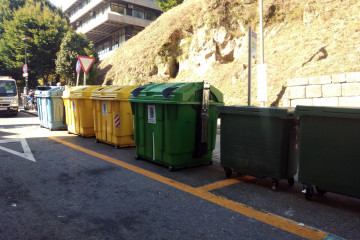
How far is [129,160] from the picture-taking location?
6.09 m

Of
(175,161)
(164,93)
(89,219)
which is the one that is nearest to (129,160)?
(175,161)

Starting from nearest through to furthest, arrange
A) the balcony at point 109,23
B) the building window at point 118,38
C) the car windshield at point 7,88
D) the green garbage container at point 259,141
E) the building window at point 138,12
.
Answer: the green garbage container at point 259,141 → the car windshield at point 7,88 → the balcony at point 109,23 → the building window at point 118,38 → the building window at point 138,12

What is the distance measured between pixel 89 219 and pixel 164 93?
8.57 feet

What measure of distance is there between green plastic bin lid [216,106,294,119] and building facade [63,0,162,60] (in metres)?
39.3

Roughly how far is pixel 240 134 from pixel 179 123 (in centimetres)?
117

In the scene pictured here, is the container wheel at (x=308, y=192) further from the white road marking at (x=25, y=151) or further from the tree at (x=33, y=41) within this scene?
the tree at (x=33, y=41)

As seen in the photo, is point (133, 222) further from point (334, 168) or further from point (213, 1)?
point (213, 1)

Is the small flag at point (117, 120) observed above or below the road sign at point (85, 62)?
below

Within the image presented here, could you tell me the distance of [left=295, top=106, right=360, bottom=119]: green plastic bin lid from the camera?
326 cm

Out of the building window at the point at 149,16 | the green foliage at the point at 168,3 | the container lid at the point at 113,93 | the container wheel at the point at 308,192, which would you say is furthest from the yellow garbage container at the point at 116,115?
the building window at the point at 149,16

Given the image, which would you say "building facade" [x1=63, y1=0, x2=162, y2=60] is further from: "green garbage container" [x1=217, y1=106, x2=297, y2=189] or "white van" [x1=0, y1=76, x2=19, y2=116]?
"green garbage container" [x1=217, y1=106, x2=297, y2=189]

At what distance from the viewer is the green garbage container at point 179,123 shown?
16.8 ft

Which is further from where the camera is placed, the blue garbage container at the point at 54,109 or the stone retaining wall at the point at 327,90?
the blue garbage container at the point at 54,109

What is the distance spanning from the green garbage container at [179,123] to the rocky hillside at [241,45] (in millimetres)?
6368
